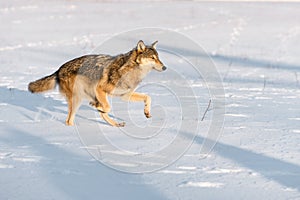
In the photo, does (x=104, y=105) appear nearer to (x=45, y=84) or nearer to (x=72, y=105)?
(x=72, y=105)

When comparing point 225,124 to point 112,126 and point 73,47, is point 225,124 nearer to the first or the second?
point 112,126

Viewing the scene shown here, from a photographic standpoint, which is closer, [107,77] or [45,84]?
[107,77]

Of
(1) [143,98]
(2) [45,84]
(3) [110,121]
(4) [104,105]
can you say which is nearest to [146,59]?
(1) [143,98]

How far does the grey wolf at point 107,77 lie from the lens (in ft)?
25.1

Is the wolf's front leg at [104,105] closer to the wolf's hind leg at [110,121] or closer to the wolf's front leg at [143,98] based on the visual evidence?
the wolf's hind leg at [110,121]

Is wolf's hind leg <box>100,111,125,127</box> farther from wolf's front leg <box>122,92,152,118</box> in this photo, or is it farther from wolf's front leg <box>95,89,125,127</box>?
wolf's front leg <box>122,92,152,118</box>

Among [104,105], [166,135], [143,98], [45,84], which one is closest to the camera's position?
[166,135]

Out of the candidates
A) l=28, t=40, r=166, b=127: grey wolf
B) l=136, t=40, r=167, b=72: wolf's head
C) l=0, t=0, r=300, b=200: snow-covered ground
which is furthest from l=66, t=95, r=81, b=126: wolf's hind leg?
l=136, t=40, r=167, b=72: wolf's head

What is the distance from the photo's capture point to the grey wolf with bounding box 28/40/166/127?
7.66 meters

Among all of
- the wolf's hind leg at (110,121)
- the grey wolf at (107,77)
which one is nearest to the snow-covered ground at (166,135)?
the wolf's hind leg at (110,121)

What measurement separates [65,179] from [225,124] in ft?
10.1

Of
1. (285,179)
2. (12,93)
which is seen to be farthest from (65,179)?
(12,93)

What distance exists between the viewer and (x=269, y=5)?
3619cm

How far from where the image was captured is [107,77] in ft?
25.2
